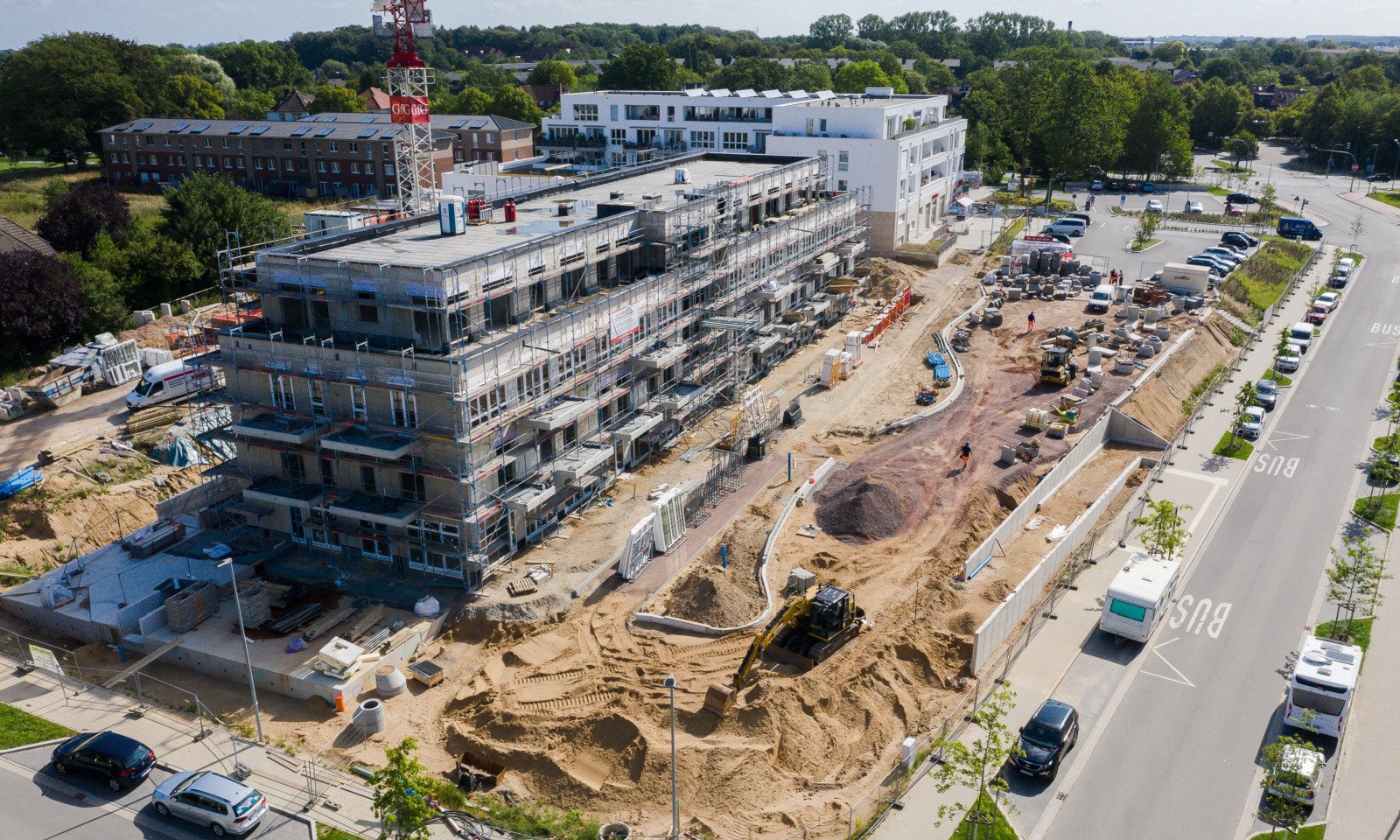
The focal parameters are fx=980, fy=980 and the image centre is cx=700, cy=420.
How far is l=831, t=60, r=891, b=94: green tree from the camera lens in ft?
522

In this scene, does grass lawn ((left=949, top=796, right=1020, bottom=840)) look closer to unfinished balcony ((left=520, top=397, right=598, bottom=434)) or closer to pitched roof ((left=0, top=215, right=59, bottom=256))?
unfinished balcony ((left=520, top=397, right=598, bottom=434))

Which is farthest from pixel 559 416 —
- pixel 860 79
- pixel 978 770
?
pixel 860 79

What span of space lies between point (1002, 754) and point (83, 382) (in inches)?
2293

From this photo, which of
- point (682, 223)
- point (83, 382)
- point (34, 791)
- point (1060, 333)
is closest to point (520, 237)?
point (682, 223)

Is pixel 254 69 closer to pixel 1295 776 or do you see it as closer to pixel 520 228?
pixel 520 228

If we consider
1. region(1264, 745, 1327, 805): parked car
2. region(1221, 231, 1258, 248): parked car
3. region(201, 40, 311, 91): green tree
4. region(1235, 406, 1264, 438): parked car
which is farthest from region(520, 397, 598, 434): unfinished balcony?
region(201, 40, 311, 91): green tree

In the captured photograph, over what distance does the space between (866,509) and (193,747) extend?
27420 millimetres

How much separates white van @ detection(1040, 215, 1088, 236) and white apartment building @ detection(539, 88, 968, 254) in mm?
10914

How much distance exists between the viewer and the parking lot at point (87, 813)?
88.3 ft

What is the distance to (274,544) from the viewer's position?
4141cm

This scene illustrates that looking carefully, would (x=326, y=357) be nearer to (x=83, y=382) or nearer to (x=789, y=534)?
(x=789, y=534)

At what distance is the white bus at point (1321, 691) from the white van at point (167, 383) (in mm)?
54602

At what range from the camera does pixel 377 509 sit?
3828 centimetres

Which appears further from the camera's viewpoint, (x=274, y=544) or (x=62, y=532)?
(x=62, y=532)
